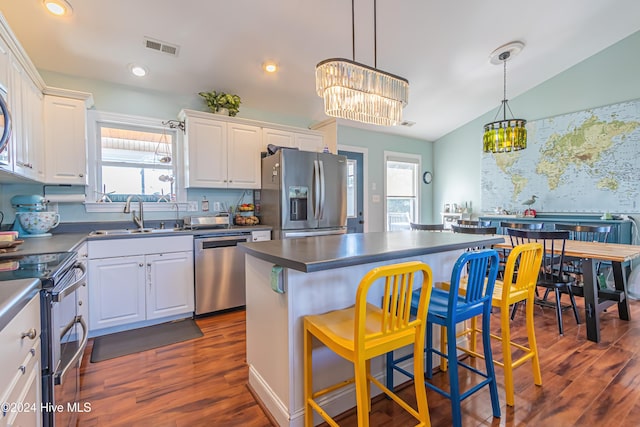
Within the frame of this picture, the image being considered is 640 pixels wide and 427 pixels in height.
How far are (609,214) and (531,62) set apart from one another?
2234mm

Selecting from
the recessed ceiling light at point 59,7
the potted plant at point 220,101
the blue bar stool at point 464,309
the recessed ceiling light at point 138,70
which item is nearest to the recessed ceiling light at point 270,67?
the potted plant at point 220,101

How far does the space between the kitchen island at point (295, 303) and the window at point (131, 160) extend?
7.17ft

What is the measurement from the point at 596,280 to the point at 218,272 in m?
3.56

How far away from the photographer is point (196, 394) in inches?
73.5

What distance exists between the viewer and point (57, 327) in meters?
1.25

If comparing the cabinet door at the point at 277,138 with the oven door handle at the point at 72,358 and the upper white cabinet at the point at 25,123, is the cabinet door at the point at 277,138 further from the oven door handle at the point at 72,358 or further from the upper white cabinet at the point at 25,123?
the oven door handle at the point at 72,358

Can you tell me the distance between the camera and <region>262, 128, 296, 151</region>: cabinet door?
3.76 metres

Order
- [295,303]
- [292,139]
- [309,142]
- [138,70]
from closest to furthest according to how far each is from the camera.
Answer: [295,303] < [138,70] < [292,139] < [309,142]

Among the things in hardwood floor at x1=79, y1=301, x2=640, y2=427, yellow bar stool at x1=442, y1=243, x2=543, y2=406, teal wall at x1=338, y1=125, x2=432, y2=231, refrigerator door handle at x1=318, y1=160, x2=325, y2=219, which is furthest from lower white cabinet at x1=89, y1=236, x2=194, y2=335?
teal wall at x1=338, y1=125, x2=432, y2=231

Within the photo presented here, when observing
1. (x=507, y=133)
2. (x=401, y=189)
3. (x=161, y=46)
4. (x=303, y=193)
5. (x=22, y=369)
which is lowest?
(x=22, y=369)

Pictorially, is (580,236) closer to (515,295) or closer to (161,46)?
(515,295)

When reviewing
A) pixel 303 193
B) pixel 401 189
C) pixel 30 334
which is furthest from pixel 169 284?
pixel 401 189

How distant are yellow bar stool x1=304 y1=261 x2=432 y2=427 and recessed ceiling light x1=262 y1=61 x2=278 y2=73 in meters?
2.79

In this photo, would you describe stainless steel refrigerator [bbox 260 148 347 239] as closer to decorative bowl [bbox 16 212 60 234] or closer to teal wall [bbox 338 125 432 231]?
teal wall [bbox 338 125 432 231]
